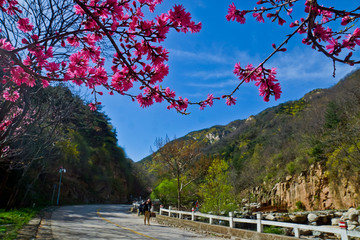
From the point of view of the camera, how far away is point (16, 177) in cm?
1811

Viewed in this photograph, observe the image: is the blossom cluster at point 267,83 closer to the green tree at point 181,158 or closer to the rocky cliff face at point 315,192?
the green tree at point 181,158

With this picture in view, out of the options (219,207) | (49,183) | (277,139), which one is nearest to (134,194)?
(49,183)

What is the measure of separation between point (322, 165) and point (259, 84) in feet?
91.2

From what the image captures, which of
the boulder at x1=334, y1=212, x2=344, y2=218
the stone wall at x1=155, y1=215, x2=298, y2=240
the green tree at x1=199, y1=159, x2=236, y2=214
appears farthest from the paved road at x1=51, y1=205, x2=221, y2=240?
the boulder at x1=334, y1=212, x2=344, y2=218

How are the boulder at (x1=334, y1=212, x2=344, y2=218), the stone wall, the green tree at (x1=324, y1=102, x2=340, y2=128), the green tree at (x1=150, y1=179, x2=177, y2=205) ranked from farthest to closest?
1. the green tree at (x1=324, y1=102, x2=340, y2=128)
2. the green tree at (x1=150, y1=179, x2=177, y2=205)
3. the boulder at (x1=334, y1=212, x2=344, y2=218)
4. the stone wall

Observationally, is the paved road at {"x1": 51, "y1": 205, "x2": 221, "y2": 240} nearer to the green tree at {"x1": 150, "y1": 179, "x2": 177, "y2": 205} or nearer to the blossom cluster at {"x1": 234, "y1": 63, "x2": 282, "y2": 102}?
the blossom cluster at {"x1": 234, "y1": 63, "x2": 282, "y2": 102}

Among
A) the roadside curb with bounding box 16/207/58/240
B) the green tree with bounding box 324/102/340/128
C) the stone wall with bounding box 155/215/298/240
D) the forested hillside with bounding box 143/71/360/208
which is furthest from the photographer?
the green tree with bounding box 324/102/340/128

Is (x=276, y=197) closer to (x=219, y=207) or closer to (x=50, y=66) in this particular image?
(x=219, y=207)

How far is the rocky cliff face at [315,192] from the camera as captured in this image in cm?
2083

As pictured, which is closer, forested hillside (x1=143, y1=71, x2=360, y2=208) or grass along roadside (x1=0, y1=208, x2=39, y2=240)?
grass along roadside (x1=0, y1=208, x2=39, y2=240)

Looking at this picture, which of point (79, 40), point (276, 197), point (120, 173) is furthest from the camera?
point (120, 173)

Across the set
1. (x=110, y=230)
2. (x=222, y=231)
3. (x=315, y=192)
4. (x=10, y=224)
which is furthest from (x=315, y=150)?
(x=10, y=224)

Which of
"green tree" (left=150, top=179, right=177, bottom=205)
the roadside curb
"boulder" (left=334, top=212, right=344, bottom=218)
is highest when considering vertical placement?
"green tree" (left=150, top=179, right=177, bottom=205)

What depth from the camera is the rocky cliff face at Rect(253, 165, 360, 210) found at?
20.8m
